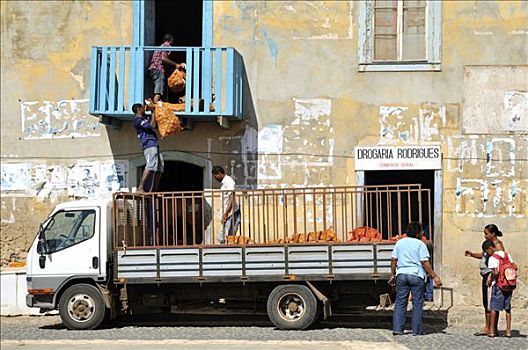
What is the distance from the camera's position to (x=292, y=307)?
46.9 feet

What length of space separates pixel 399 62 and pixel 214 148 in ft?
12.3

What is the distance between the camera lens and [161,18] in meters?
19.4

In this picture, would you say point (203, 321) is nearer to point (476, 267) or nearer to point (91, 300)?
point (91, 300)

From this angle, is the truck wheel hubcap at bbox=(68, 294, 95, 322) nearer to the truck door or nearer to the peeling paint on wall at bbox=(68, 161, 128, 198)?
the truck door

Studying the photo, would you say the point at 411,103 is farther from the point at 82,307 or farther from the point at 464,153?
the point at 82,307

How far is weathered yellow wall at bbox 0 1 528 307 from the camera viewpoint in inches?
671

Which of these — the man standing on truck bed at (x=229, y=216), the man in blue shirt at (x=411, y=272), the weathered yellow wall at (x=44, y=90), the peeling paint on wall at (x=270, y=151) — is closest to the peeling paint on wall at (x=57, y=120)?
the weathered yellow wall at (x=44, y=90)

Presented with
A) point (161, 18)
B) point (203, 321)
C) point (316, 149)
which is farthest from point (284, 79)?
point (203, 321)

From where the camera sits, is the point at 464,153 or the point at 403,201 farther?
the point at 464,153

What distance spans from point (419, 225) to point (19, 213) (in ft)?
26.3

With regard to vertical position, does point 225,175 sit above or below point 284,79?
below

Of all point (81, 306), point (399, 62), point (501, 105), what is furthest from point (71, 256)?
point (501, 105)

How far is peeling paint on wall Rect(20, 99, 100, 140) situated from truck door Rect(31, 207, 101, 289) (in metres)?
3.29

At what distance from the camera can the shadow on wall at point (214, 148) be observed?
17.4m
